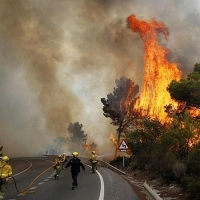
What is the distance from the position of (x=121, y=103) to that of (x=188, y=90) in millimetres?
23386

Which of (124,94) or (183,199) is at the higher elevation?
(124,94)

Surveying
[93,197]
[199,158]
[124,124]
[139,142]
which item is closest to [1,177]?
[93,197]

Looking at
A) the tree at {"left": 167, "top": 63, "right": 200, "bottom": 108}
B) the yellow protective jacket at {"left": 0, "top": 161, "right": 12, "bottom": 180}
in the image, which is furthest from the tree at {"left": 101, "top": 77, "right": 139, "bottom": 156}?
the yellow protective jacket at {"left": 0, "top": 161, "right": 12, "bottom": 180}

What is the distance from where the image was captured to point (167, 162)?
18.2 m

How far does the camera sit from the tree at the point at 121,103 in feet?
170

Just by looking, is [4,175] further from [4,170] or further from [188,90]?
[188,90]

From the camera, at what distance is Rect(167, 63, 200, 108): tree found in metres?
29.0

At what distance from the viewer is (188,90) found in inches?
1163

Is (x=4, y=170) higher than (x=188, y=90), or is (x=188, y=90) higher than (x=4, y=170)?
(x=188, y=90)

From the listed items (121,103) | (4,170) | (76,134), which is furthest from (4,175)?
(76,134)

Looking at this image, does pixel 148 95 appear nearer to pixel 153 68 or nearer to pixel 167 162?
pixel 153 68

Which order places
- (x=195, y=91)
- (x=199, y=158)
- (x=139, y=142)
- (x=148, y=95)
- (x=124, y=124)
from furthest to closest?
1. (x=124, y=124)
2. (x=148, y=95)
3. (x=139, y=142)
4. (x=195, y=91)
5. (x=199, y=158)

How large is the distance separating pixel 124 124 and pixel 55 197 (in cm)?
4117

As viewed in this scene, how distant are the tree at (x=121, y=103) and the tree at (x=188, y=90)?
2066cm
